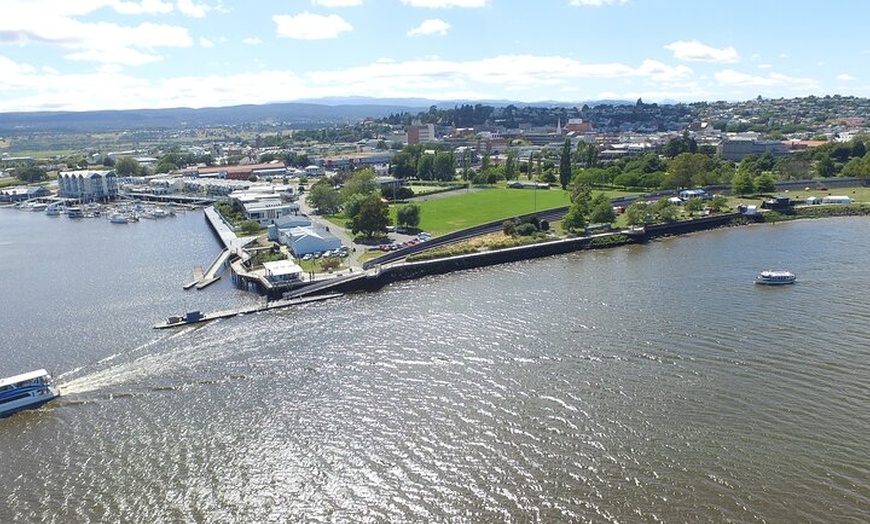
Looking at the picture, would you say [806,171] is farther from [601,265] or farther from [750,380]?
[750,380]

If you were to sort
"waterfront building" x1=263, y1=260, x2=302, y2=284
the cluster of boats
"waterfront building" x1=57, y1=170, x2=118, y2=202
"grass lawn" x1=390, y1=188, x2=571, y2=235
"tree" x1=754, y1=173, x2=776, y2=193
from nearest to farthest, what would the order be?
"waterfront building" x1=263, y1=260, x2=302, y2=284 → "grass lawn" x1=390, y1=188, x2=571, y2=235 → "tree" x1=754, y1=173, x2=776, y2=193 → the cluster of boats → "waterfront building" x1=57, y1=170, x2=118, y2=202

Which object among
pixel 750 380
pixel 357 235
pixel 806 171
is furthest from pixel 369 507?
pixel 806 171

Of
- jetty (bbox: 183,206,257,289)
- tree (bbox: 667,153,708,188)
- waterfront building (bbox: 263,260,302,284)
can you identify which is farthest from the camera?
tree (bbox: 667,153,708,188)

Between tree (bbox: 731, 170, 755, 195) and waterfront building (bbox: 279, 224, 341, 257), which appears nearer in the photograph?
waterfront building (bbox: 279, 224, 341, 257)

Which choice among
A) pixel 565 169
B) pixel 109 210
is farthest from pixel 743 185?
pixel 109 210

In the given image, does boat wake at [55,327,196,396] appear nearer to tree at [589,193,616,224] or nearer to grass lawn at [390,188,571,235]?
grass lawn at [390,188,571,235]

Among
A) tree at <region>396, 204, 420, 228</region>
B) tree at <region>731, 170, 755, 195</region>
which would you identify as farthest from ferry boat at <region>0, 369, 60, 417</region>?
tree at <region>731, 170, 755, 195</region>
